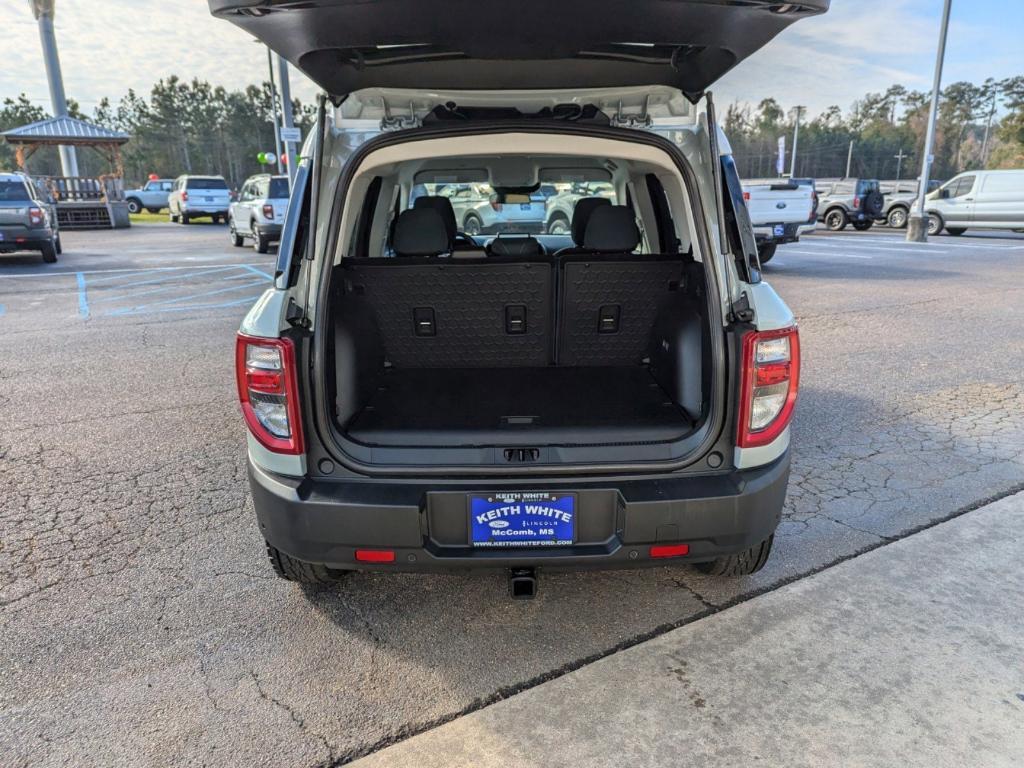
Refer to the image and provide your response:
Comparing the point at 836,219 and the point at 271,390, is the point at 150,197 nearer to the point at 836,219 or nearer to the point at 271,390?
the point at 836,219

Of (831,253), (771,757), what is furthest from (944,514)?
(831,253)

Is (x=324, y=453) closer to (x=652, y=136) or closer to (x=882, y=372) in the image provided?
(x=652, y=136)

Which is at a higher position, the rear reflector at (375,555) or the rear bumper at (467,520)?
the rear bumper at (467,520)

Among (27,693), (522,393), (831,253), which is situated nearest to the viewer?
(27,693)

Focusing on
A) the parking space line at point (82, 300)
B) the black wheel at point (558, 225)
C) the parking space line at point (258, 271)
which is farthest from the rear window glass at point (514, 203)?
the parking space line at point (258, 271)

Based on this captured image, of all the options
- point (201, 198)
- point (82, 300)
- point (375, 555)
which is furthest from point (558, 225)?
point (201, 198)

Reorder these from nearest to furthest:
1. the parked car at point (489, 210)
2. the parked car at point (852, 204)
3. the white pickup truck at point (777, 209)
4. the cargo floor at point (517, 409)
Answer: the cargo floor at point (517, 409) → the parked car at point (489, 210) → the white pickup truck at point (777, 209) → the parked car at point (852, 204)

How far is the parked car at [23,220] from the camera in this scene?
1228 cm

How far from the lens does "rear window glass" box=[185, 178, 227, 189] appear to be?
25.6 m

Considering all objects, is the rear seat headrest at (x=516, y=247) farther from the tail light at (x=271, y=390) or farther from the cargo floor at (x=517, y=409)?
the tail light at (x=271, y=390)

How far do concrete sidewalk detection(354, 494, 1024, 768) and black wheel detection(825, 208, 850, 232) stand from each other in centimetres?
2221

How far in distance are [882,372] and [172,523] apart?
212 inches

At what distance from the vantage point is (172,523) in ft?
10.4

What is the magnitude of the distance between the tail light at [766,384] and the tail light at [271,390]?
1468 mm
